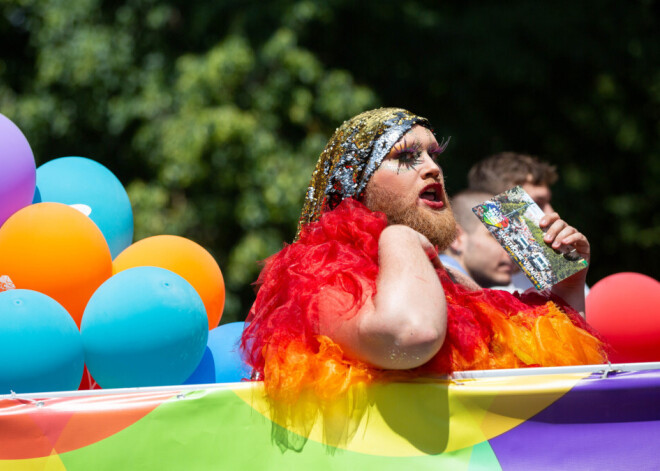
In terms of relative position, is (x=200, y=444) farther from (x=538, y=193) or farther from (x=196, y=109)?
(x=196, y=109)

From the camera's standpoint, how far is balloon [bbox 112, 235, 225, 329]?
2.44 meters

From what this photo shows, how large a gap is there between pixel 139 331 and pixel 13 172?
74cm

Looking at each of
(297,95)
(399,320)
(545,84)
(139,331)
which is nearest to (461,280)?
(399,320)

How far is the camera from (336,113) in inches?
245

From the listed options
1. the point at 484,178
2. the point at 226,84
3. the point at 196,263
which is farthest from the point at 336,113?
the point at 196,263

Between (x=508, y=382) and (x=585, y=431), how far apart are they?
206 mm

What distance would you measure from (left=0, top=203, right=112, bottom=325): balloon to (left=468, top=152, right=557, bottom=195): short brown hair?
2.35m

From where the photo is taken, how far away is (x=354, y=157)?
2.25 m

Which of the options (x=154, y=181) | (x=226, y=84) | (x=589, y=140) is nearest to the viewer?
(x=226, y=84)

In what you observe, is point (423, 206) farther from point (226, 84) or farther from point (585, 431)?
point (226, 84)

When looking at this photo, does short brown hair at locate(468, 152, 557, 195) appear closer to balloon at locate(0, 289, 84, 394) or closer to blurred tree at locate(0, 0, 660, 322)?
blurred tree at locate(0, 0, 660, 322)

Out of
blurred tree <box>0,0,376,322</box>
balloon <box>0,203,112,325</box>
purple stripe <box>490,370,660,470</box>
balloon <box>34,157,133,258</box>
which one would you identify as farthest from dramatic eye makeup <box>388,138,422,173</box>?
blurred tree <box>0,0,376,322</box>

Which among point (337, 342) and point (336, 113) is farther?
point (336, 113)

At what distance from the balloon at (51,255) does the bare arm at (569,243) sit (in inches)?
52.7
